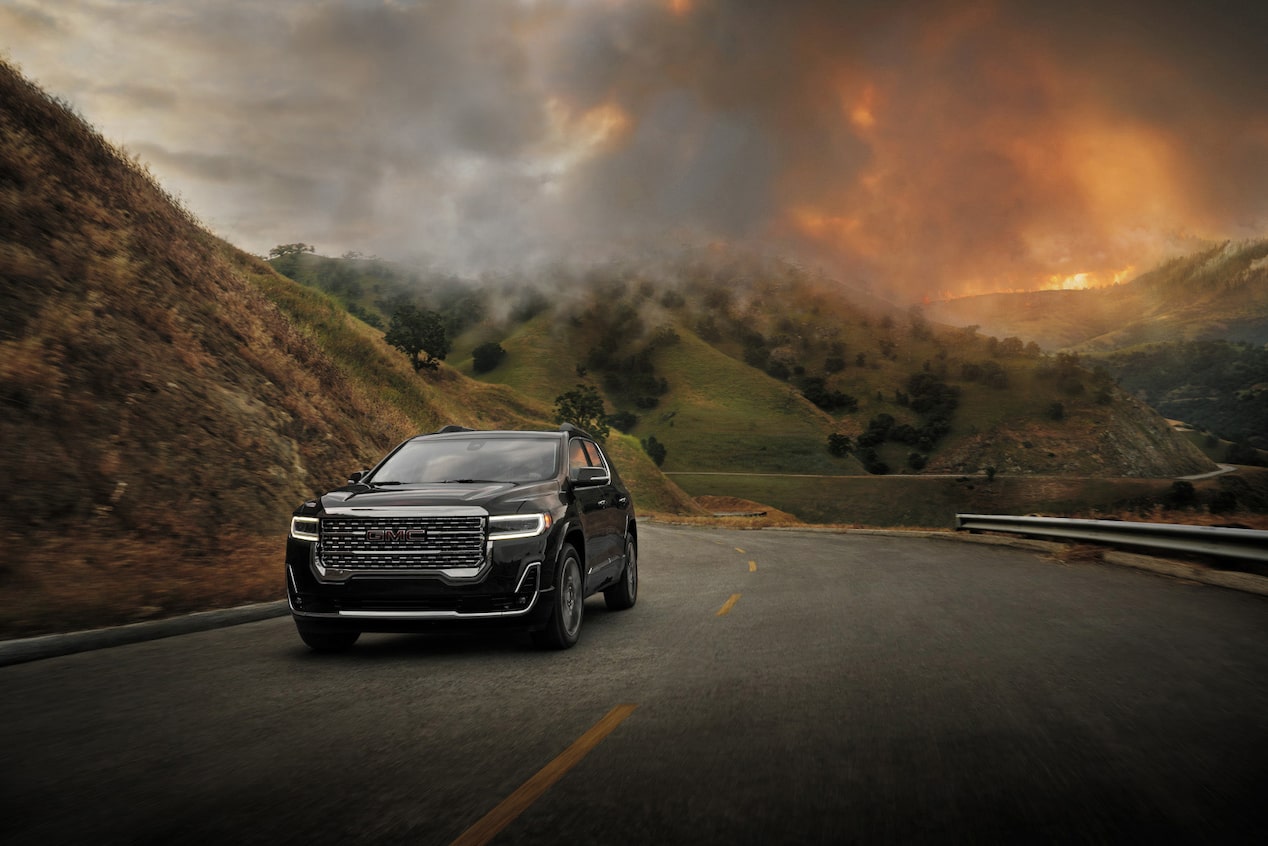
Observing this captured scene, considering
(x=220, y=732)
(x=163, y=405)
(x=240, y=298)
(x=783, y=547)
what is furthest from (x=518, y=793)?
(x=240, y=298)

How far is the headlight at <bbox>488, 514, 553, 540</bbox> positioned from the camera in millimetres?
7595

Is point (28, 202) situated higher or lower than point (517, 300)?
lower

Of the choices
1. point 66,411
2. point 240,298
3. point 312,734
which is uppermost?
point 240,298

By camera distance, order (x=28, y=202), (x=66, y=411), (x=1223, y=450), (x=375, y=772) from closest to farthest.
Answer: (x=375, y=772) → (x=66, y=411) → (x=28, y=202) → (x=1223, y=450)

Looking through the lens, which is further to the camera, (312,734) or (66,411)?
(66,411)

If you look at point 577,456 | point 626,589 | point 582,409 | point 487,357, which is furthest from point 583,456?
point 487,357

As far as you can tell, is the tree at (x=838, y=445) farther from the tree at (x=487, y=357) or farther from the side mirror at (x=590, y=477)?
the side mirror at (x=590, y=477)

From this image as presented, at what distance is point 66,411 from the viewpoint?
1354 centimetres

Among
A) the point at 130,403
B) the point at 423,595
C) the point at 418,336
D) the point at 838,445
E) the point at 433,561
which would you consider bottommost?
the point at 423,595

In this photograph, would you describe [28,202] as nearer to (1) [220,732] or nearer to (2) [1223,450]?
(1) [220,732]

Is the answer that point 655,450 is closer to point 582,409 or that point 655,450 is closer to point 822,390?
point 582,409

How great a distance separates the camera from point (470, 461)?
30.5 ft

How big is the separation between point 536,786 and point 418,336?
76.3m

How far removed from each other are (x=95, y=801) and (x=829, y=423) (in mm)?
139963
